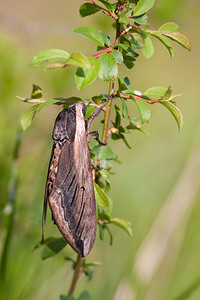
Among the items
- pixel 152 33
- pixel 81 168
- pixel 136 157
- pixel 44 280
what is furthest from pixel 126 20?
pixel 136 157

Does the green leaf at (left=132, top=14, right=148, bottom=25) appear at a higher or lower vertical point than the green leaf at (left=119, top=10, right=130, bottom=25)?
higher

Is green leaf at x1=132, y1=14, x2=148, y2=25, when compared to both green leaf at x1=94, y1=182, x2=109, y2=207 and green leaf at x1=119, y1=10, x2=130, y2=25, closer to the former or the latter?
green leaf at x1=119, y1=10, x2=130, y2=25

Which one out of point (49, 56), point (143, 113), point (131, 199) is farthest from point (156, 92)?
point (131, 199)

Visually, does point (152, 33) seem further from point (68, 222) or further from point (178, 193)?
point (178, 193)

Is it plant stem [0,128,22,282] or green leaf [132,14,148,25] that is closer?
green leaf [132,14,148,25]

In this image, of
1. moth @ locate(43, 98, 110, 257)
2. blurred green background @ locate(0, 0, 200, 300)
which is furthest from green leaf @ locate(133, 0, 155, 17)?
blurred green background @ locate(0, 0, 200, 300)

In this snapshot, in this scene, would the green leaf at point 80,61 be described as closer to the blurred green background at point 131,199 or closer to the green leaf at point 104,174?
the green leaf at point 104,174

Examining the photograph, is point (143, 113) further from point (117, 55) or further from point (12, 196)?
point (12, 196)

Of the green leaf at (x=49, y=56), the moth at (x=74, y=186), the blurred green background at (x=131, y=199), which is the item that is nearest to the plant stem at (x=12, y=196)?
the blurred green background at (x=131, y=199)
